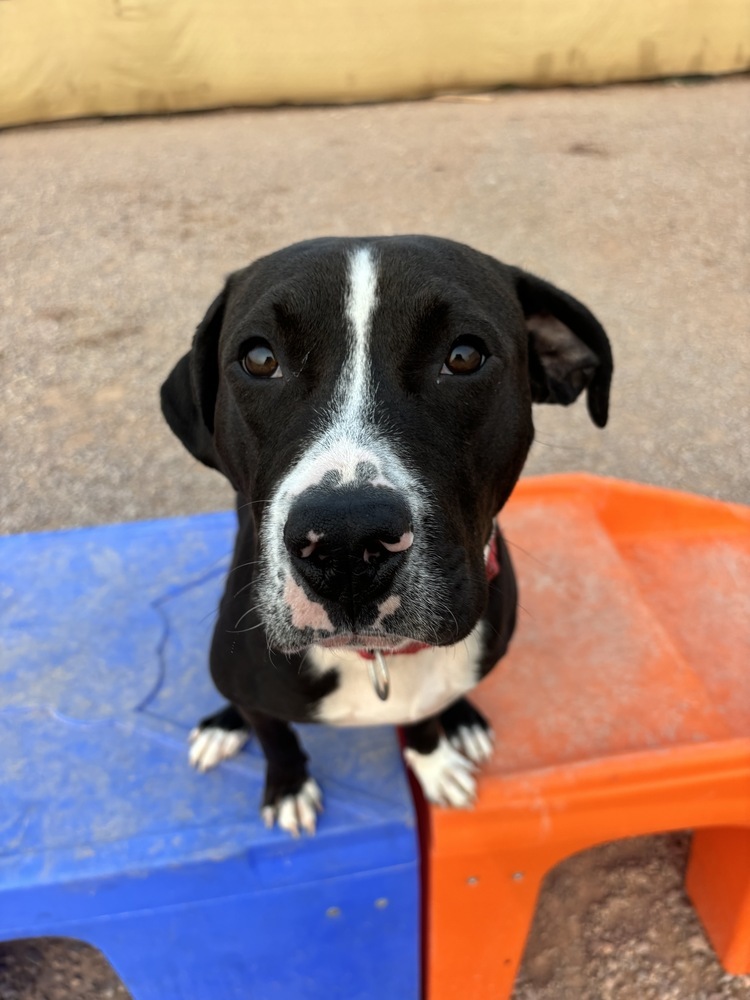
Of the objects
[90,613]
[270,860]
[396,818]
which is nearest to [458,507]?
[396,818]

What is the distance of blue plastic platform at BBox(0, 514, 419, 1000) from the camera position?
6.08ft

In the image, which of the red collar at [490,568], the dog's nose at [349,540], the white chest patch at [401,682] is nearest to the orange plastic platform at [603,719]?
the white chest patch at [401,682]

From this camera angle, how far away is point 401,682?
1.83 metres

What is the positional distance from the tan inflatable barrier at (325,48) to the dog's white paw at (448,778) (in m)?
10.8

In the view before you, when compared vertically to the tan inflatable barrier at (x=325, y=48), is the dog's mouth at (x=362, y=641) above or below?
below

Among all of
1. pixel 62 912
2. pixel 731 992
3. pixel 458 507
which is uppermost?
pixel 458 507

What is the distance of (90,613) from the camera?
8.25 feet

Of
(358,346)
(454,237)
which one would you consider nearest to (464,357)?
(358,346)

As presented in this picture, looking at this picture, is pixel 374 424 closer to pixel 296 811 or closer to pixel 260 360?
pixel 260 360

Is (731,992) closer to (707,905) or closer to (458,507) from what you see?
(707,905)

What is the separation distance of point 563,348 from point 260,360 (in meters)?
0.81

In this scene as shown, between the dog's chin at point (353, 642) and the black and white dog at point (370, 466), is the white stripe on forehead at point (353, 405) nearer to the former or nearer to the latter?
the black and white dog at point (370, 466)

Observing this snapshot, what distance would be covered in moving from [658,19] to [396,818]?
12423 millimetres

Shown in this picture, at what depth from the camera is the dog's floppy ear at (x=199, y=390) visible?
6.05 ft
